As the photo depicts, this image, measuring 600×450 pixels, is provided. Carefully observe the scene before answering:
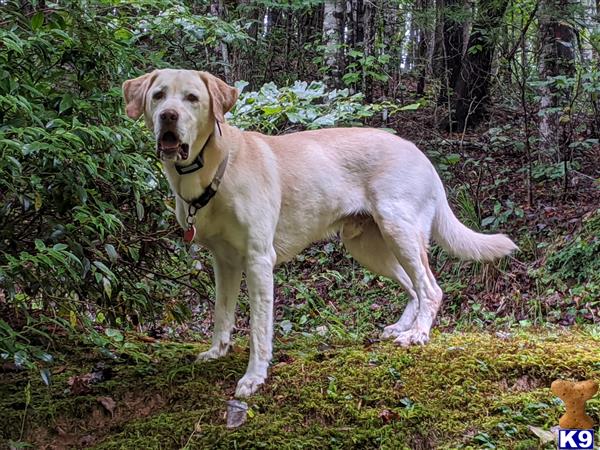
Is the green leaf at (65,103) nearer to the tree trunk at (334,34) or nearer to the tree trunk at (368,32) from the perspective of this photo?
the tree trunk at (368,32)

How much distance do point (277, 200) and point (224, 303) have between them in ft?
2.37

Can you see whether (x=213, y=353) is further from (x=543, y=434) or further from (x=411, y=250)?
(x=543, y=434)

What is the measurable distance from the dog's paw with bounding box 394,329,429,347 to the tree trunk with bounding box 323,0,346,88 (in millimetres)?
6545

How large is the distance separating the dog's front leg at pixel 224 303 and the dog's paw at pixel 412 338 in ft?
3.52

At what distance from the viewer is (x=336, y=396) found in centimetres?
300

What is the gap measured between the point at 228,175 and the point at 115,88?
80 centimetres

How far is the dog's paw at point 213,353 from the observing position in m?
3.71

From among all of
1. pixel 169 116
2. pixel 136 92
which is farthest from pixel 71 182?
pixel 136 92

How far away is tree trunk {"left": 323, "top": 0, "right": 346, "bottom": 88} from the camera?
9758 mm

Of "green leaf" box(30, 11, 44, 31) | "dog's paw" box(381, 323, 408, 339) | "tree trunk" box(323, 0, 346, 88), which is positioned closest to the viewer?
"green leaf" box(30, 11, 44, 31)

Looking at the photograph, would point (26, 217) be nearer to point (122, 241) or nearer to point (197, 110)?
point (122, 241)

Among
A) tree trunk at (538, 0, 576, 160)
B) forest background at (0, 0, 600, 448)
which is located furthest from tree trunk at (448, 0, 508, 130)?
tree trunk at (538, 0, 576, 160)

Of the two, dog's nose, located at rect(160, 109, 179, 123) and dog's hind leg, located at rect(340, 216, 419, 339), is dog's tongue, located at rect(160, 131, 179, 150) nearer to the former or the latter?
dog's nose, located at rect(160, 109, 179, 123)

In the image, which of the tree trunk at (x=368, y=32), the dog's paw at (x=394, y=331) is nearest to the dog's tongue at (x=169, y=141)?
the dog's paw at (x=394, y=331)
